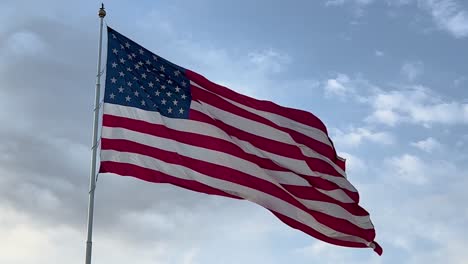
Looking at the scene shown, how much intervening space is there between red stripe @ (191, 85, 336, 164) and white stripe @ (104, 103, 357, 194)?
747 millimetres

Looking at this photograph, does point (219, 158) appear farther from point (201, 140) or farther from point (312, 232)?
point (312, 232)

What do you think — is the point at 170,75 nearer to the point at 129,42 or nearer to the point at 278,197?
the point at 129,42

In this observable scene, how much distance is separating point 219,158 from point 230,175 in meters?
0.63

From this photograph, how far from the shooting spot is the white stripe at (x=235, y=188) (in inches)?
1051

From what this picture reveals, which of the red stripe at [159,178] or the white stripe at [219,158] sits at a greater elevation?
the white stripe at [219,158]

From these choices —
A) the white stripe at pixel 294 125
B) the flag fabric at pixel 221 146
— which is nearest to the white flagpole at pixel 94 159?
the flag fabric at pixel 221 146

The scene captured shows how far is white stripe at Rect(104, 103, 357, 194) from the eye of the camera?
89.9ft

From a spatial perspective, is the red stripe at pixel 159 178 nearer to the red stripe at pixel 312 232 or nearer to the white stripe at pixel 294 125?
the red stripe at pixel 312 232

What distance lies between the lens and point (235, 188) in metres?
28.2

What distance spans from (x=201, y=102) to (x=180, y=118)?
3.24ft

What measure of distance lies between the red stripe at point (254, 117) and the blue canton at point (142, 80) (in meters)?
0.40

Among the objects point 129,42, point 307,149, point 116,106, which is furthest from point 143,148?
point 307,149

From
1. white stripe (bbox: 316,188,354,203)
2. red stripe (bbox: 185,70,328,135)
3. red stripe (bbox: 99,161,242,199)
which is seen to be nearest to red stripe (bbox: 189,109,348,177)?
white stripe (bbox: 316,188,354,203)

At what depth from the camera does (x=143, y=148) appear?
26984mm
